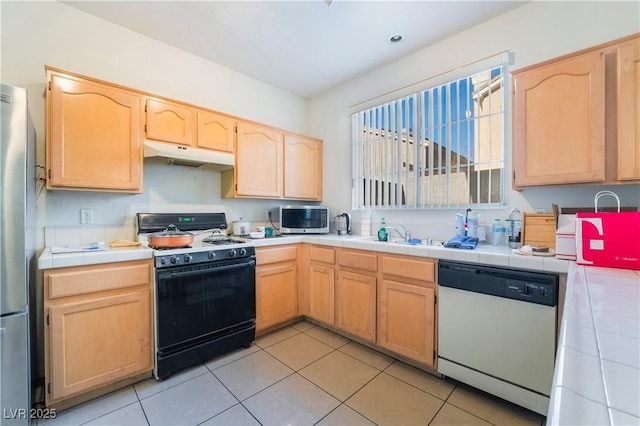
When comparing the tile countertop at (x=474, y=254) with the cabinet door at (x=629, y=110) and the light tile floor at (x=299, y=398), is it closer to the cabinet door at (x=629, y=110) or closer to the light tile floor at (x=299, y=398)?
the cabinet door at (x=629, y=110)

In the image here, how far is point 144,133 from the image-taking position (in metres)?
2.20

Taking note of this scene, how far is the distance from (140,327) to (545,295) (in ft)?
8.54

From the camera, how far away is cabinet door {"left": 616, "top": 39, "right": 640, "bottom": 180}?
150 centimetres

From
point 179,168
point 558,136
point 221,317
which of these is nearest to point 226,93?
point 179,168

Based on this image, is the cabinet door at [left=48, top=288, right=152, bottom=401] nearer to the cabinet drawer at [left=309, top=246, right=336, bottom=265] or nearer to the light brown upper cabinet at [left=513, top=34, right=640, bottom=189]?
the cabinet drawer at [left=309, top=246, right=336, bottom=265]

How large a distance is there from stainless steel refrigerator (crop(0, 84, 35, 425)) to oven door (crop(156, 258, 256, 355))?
0.65m

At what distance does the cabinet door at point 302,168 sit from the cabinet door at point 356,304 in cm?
124

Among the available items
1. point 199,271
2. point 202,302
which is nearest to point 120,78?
point 199,271

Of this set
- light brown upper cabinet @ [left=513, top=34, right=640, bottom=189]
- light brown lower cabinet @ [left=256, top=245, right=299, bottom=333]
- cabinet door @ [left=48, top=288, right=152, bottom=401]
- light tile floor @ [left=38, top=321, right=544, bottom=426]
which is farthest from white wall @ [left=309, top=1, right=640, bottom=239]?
cabinet door @ [left=48, top=288, right=152, bottom=401]

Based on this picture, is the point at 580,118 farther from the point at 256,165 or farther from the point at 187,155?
the point at 187,155

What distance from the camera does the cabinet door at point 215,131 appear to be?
2512 mm

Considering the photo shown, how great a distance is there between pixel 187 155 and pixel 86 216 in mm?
913

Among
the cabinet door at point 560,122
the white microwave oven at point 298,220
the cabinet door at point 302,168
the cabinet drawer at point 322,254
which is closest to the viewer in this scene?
the cabinet door at point 560,122

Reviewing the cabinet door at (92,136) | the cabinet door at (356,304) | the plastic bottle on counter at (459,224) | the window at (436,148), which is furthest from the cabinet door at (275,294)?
the plastic bottle on counter at (459,224)
